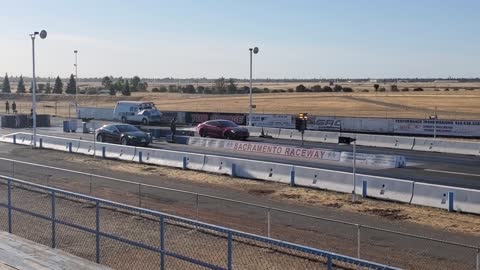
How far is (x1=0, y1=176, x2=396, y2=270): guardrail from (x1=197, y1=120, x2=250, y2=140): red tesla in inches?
952

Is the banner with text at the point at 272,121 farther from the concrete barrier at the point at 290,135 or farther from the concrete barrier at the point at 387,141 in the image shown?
the concrete barrier at the point at 387,141

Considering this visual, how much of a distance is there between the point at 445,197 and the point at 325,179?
4.82 m

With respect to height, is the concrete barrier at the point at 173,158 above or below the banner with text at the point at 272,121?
below

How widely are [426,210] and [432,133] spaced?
2826 cm

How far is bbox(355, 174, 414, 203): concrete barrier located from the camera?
21.5m

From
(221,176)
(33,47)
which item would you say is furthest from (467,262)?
(33,47)

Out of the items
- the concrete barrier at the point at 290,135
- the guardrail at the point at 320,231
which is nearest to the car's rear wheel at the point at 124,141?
the concrete barrier at the point at 290,135

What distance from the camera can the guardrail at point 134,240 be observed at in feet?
42.0

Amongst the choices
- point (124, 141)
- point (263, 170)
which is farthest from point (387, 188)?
point (124, 141)

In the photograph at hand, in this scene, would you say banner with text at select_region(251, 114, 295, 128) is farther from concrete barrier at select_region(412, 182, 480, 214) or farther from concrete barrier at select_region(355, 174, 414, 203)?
concrete barrier at select_region(412, 182, 480, 214)

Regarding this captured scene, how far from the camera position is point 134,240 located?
15.0m

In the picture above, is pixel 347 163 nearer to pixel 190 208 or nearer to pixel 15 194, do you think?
pixel 190 208

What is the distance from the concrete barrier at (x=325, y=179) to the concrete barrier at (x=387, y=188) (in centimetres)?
33

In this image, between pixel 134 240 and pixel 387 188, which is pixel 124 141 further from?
pixel 134 240
